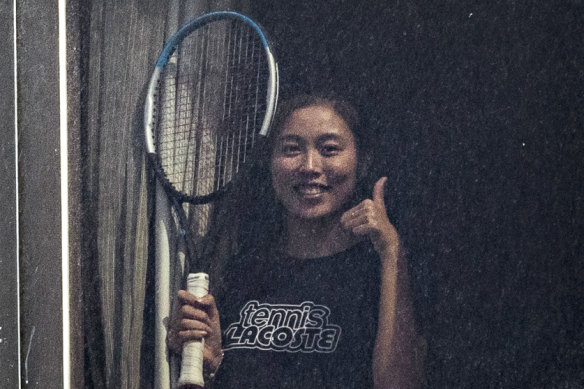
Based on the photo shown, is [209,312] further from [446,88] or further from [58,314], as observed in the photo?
[446,88]

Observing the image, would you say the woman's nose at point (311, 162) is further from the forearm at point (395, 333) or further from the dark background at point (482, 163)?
the forearm at point (395, 333)

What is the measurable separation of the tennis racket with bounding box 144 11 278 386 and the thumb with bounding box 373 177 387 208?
33 cm

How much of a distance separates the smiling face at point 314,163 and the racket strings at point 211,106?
0.35 feet

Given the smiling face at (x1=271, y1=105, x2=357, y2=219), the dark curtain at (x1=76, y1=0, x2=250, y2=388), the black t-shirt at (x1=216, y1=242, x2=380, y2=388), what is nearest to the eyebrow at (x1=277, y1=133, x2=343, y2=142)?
the smiling face at (x1=271, y1=105, x2=357, y2=219)

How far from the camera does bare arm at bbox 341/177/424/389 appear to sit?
1.74 metres

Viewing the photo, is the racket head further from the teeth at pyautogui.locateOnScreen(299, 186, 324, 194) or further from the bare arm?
the bare arm

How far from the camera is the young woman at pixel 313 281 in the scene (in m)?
1.76

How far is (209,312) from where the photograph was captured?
1.91 metres

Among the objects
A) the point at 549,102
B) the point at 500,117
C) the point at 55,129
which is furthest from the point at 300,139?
the point at 55,129

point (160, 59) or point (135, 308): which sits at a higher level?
point (160, 59)

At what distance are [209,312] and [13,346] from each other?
669 mm

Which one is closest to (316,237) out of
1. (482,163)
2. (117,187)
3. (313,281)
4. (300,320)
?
(313,281)

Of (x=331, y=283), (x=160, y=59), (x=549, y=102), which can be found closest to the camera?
(x=549, y=102)

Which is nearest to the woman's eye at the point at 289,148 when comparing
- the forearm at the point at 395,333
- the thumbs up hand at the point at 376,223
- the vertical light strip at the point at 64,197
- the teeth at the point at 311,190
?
the teeth at the point at 311,190
